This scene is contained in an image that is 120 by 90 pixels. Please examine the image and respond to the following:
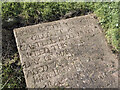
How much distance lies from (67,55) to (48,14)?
3.32ft

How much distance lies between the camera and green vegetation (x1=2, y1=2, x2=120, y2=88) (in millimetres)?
2863

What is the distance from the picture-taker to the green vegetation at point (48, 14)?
2863mm

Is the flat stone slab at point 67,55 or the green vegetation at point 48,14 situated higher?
the green vegetation at point 48,14

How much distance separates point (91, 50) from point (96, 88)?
2.11ft

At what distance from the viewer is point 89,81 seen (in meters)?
2.53

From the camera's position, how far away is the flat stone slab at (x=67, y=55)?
2.53 meters

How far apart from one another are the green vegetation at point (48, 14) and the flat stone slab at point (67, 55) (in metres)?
0.16

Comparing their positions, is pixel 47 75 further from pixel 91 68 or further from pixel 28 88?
pixel 91 68

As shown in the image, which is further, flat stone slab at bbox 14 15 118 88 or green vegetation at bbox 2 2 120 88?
green vegetation at bbox 2 2 120 88

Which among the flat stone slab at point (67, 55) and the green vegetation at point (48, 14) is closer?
the flat stone slab at point (67, 55)

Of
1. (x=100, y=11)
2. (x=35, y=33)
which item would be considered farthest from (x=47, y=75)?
(x=100, y=11)

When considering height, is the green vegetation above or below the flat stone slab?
above

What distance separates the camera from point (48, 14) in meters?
3.38

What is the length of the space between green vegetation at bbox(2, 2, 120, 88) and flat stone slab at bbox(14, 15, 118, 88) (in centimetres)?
16
